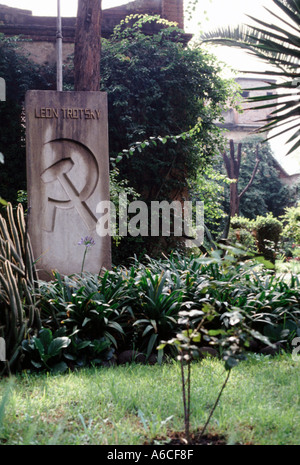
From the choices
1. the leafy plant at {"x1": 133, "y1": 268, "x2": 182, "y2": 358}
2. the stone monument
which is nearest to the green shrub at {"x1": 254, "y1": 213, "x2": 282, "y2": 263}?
the stone monument

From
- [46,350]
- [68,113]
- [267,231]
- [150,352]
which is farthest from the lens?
[267,231]

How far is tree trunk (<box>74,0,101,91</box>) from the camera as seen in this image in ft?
28.2

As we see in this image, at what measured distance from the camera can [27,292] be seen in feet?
11.6

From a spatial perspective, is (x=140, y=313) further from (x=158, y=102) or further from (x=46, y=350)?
(x=158, y=102)

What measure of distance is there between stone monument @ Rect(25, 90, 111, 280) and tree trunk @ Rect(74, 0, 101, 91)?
3530 millimetres

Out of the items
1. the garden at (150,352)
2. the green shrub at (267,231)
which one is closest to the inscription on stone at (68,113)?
the garden at (150,352)

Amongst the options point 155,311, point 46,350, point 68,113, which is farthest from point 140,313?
point 68,113

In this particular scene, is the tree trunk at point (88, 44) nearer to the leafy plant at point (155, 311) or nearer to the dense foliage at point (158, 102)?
the dense foliage at point (158, 102)

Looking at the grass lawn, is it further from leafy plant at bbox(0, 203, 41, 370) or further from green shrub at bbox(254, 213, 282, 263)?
green shrub at bbox(254, 213, 282, 263)

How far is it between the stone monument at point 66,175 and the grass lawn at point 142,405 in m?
2.24

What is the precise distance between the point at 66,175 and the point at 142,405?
3.47 metres

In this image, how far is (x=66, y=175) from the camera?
5410mm

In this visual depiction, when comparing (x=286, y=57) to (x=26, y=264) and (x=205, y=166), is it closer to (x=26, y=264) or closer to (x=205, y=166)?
(x=26, y=264)
